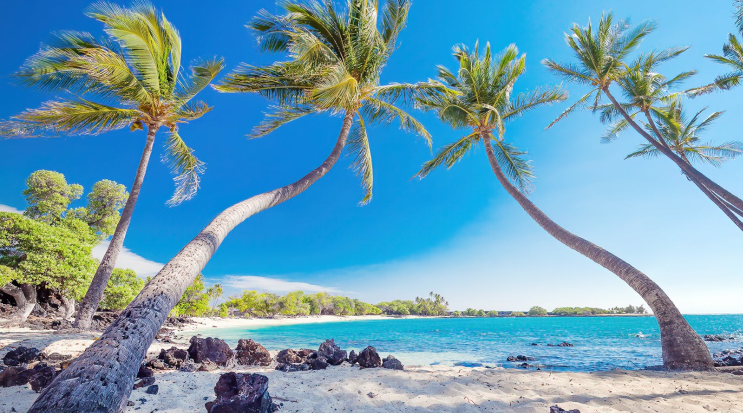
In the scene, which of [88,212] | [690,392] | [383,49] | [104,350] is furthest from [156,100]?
[88,212]

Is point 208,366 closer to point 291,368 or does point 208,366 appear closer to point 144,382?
point 291,368

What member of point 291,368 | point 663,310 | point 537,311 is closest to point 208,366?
point 291,368

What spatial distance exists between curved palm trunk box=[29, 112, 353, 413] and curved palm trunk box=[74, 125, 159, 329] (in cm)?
685

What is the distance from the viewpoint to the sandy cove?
153 inches

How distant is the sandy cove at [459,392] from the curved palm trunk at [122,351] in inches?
40.3

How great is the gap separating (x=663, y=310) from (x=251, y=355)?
1007cm

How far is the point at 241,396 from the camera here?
11.2ft

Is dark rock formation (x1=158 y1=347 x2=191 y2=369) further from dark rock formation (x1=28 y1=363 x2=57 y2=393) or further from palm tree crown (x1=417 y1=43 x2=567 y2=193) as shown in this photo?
palm tree crown (x1=417 y1=43 x2=567 y2=193)

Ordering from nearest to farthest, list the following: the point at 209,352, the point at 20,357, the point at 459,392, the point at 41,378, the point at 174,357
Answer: the point at 41,378
the point at 459,392
the point at 20,357
the point at 174,357
the point at 209,352

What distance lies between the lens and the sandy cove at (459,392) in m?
3.89

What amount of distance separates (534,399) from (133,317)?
Answer: 5.33m

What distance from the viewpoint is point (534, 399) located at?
4367 millimetres

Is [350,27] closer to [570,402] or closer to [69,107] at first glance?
[69,107]

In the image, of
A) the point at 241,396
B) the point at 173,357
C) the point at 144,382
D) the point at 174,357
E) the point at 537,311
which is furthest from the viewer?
the point at 537,311
